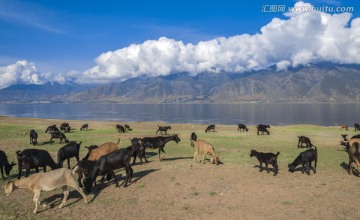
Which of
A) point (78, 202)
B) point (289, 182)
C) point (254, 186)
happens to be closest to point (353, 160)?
point (289, 182)

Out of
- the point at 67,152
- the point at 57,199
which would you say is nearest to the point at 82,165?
the point at 57,199

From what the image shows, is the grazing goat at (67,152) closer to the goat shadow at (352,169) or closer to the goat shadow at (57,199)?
the goat shadow at (57,199)

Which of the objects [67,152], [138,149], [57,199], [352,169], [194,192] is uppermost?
[138,149]

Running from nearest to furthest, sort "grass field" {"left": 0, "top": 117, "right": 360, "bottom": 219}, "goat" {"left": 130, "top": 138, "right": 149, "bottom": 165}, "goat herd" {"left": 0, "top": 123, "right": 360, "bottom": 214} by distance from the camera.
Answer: "grass field" {"left": 0, "top": 117, "right": 360, "bottom": 219} < "goat herd" {"left": 0, "top": 123, "right": 360, "bottom": 214} < "goat" {"left": 130, "top": 138, "right": 149, "bottom": 165}

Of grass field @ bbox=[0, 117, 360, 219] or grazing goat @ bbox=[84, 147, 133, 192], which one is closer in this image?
grass field @ bbox=[0, 117, 360, 219]

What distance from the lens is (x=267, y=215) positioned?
1251cm

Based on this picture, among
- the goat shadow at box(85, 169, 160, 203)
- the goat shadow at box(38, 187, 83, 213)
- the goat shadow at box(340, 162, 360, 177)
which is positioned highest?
Result: the goat shadow at box(340, 162, 360, 177)

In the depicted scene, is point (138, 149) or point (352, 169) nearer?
point (352, 169)

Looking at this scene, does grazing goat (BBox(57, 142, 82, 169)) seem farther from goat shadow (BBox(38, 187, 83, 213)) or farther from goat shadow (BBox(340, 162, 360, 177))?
goat shadow (BBox(340, 162, 360, 177))

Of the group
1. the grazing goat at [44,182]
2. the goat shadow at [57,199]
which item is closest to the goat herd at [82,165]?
the grazing goat at [44,182]

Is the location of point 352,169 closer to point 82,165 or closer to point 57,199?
point 82,165

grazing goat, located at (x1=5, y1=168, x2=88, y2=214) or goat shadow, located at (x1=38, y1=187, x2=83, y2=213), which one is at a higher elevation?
grazing goat, located at (x1=5, y1=168, x2=88, y2=214)

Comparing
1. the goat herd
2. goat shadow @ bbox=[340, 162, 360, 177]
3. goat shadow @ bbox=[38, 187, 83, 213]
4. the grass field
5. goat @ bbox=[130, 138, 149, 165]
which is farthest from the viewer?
goat @ bbox=[130, 138, 149, 165]

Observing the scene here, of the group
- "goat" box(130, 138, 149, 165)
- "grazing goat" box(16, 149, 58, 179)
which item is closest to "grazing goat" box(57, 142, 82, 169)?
"grazing goat" box(16, 149, 58, 179)
